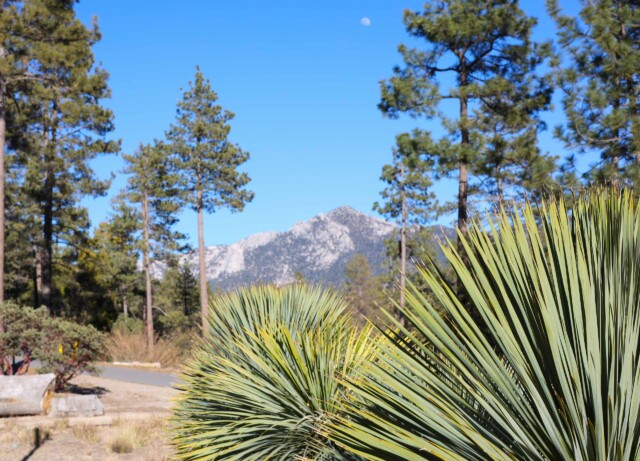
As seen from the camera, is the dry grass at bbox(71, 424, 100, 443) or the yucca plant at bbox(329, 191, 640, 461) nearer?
the yucca plant at bbox(329, 191, 640, 461)

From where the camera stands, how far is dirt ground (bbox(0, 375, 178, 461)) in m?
9.20

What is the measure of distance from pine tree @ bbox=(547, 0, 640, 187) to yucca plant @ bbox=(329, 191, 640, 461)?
500 inches

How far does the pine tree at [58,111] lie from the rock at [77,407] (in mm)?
10528

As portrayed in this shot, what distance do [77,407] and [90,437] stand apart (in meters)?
2.20

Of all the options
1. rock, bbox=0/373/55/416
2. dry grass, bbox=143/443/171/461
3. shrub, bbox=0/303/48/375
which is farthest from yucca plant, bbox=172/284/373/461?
shrub, bbox=0/303/48/375

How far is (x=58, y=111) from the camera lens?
2500cm

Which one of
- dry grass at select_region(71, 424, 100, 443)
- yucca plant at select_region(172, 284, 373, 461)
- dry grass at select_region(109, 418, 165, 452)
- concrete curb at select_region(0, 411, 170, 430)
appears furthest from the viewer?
concrete curb at select_region(0, 411, 170, 430)

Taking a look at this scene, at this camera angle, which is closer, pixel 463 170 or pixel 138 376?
pixel 463 170

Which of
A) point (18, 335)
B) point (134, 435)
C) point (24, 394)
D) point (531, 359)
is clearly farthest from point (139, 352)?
point (531, 359)

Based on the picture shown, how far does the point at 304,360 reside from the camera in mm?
5020

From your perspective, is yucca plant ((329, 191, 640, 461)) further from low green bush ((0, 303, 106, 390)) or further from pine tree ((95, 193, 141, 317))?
pine tree ((95, 193, 141, 317))

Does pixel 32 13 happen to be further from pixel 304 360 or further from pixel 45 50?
pixel 304 360

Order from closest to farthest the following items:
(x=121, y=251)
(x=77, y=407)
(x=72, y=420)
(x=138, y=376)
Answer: (x=72, y=420), (x=77, y=407), (x=138, y=376), (x=121, y=251)

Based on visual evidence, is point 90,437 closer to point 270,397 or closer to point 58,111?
point 270,397
